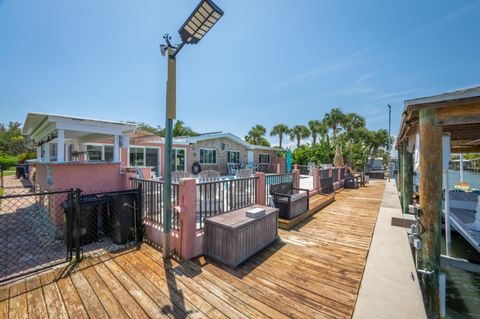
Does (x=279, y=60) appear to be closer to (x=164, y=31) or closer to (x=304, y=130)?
(x=164, y=31)

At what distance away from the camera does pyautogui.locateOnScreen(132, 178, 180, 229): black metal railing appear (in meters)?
3.83

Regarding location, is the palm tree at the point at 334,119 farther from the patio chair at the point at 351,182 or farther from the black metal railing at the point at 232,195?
the black metal railing at the point at 232,195

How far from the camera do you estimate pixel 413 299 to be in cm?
228

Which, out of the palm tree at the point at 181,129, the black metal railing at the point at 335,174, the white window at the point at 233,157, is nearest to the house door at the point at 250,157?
the white window at the point at 233,157

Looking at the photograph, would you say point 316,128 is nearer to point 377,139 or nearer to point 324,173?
point 377,139

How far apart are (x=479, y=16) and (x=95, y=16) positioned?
11571 millimetres

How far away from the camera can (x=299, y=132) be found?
40781mm

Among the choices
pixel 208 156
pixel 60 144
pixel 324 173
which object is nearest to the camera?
pixel 60 144

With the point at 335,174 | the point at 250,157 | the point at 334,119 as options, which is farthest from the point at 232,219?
the point at 334,119

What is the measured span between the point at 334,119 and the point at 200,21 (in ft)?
111

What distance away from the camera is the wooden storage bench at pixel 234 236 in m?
3.04

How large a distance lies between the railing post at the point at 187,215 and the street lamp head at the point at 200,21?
2.20 m

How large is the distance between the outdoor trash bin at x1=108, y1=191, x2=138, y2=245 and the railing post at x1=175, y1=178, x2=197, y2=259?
4.36ft

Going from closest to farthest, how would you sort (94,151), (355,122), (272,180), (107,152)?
(272,180) → (94,151) → (107,152) → (355,122)
